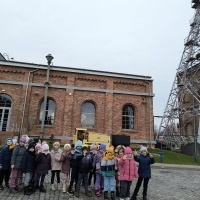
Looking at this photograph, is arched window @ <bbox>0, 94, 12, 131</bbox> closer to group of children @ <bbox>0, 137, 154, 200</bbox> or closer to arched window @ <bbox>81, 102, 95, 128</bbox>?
arched window @ <bbox>81, 102, 95, 128</bbox>

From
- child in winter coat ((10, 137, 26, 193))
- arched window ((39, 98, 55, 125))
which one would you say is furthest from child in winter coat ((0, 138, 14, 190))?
arched window ((39, 98, 55, 125))

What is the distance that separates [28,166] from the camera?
25.3ft

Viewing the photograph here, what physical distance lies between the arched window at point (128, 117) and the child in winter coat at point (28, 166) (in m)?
16.5

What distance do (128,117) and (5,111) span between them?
1169 cm

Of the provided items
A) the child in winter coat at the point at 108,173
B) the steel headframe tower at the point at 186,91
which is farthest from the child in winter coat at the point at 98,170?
the steel headframe tower at the point at 186,91

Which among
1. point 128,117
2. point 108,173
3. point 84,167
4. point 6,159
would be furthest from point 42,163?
point 128,117

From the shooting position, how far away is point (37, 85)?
74.5ft

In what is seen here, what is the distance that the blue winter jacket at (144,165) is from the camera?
732cm

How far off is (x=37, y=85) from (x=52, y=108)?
258cm

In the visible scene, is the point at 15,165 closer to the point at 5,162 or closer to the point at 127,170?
the point at 5,162

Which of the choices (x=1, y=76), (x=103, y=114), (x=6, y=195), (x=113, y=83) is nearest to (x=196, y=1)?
(x=113, y=83)

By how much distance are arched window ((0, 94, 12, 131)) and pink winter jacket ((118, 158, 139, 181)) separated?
1708cm

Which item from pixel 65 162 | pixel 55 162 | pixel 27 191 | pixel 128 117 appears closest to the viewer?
pixel 27 191

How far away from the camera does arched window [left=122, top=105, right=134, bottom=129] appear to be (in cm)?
2392
